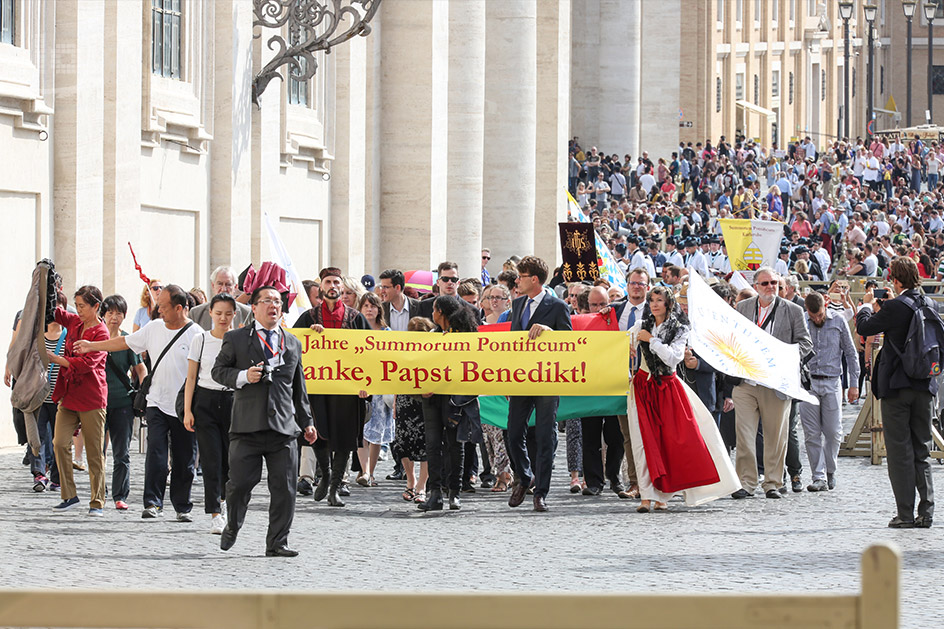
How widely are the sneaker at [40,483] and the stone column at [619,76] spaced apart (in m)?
42.9

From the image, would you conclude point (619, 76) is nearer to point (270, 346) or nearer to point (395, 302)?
point (395, 302)

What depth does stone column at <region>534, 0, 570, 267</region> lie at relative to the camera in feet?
107

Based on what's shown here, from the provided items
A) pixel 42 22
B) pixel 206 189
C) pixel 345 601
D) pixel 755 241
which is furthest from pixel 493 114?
pixel 345 601

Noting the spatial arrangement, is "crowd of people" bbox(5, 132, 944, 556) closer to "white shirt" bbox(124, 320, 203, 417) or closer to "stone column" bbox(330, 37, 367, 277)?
"white shirt" bbox(124, 320, 203, 417)

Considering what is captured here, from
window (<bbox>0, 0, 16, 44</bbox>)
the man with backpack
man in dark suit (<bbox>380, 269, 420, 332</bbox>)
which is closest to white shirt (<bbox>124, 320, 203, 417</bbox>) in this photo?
man in dark suit (<bbox>380, 269, 420, 332</bbox>)

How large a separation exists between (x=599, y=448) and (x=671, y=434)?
1.04m

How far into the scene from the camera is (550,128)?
3294 cm

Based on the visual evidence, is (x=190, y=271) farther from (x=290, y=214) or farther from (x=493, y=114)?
(x=493, y=114)

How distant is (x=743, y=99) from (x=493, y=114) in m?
53.7

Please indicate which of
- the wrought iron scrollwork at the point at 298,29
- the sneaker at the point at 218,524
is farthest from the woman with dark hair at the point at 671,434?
the wrought iron scrollwork at the point at 298,29

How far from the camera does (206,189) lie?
64.0 feet

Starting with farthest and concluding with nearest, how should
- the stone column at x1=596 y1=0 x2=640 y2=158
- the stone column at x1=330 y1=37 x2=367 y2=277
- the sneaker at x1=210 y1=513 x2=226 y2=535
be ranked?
the stone column at x1=596 y1=0 x2=640 y2=158
the stone column at x1=330 y1=37 x2=367 y2=277
the sneaker at x1=210 y1=513 x2=226 y2=535

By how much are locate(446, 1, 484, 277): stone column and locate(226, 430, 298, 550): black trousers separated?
17209 millimetres

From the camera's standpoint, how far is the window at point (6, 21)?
49.7ft
